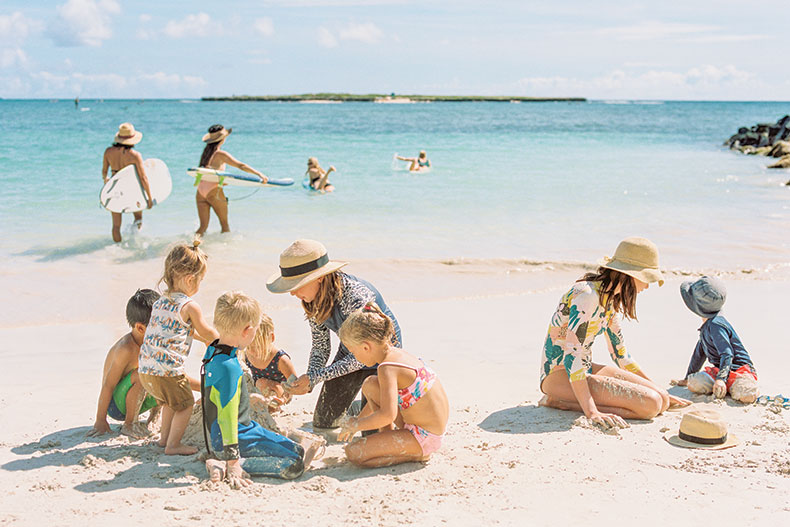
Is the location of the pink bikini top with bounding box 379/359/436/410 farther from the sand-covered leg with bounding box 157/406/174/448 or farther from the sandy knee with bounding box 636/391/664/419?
the sandy knee with bounding box 636/391/664/419

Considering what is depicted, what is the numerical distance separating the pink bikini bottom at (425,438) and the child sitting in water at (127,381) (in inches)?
60.4

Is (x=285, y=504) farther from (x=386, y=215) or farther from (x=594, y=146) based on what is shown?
(x=594, y=146)

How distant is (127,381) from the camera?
3975 mm

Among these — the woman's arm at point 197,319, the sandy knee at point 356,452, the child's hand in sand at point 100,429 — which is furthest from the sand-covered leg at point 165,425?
the sandy knee at point 356,452

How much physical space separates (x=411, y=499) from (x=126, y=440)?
66.6 inches

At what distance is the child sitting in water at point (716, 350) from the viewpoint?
436 cm

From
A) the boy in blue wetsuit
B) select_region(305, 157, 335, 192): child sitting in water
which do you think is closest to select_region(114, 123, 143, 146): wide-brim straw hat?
select_region(305, 157, 335, 192): child sitting in water

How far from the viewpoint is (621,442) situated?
377 centimetres

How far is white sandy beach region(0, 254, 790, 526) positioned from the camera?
9.95 ft

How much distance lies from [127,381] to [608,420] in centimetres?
266

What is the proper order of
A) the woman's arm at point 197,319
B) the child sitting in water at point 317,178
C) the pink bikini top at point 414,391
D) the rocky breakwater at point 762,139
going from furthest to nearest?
the rocky breakwater at point 762,139 < the child sitting in water at point 317,178 < the woman's arm at point 197,319 < the pink bikini top at point 414,391

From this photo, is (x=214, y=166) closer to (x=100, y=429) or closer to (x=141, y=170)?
(x=141, y=170)

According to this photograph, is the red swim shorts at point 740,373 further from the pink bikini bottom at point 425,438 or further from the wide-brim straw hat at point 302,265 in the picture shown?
the wide-brim straw hat at point 302,265

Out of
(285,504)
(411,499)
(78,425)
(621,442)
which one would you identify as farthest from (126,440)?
(621,442)
